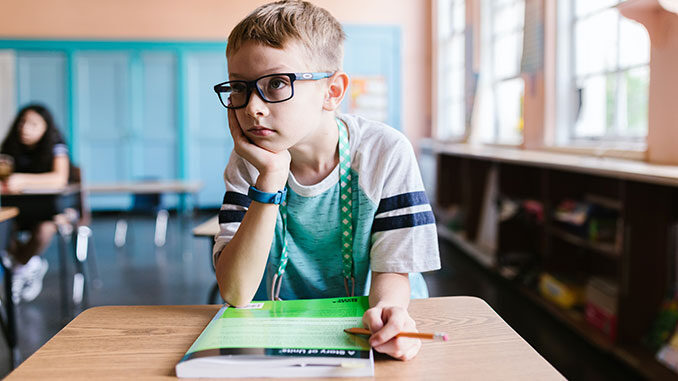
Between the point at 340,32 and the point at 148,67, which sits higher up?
the point at 148,67

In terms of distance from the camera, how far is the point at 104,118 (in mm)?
A: 7520

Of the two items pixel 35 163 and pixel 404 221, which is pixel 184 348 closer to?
pixel 404 221

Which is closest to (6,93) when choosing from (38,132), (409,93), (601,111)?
(38,132)

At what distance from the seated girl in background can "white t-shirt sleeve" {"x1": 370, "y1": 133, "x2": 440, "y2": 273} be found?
3264mm

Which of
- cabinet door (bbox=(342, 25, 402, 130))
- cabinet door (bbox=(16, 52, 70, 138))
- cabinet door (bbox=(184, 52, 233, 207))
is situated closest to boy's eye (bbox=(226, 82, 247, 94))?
cabinet door (bbox=(184, 52, 233, 207))

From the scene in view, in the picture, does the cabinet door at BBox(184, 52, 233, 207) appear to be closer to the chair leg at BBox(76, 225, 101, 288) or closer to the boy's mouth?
the chair leg at BBox(76, 225, 101, 288)

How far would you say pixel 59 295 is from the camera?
3.76 meters

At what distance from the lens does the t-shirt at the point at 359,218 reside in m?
1.03

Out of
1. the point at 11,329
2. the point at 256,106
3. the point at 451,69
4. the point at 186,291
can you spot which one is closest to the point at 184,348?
the point at 256,106

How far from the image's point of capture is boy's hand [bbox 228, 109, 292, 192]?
37.1 inches

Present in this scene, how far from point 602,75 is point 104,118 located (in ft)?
19.9

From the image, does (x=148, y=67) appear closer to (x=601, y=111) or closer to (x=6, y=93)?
(x=6, y=93)

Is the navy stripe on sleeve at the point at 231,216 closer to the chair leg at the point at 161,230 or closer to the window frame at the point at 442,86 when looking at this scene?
the chair leg at the point at 161,230

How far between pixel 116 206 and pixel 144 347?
23.6 ft
